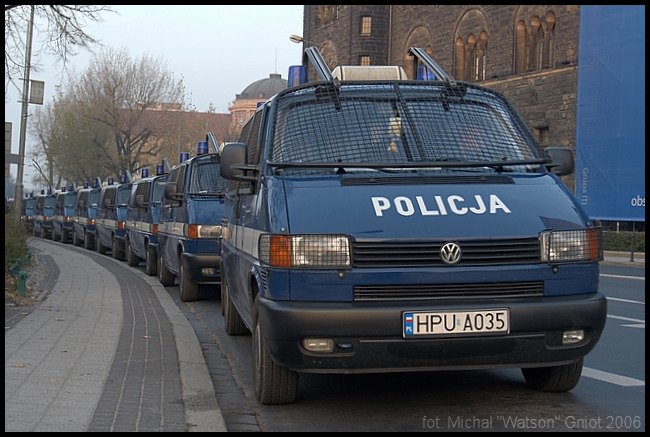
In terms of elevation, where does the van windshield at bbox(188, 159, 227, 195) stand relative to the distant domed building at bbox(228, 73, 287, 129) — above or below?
below

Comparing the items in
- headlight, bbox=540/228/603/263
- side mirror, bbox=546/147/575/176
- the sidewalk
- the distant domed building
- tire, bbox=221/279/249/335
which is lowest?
the sidewalk

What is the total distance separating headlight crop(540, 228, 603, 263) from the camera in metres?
5.23

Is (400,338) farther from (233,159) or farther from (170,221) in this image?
(170,221)

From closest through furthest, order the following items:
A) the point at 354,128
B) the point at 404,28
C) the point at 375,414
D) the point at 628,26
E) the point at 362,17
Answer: the point at 375,414 → the point at 354,128 → the point at 628,26 → the point at 404,28 → the point at 362,17

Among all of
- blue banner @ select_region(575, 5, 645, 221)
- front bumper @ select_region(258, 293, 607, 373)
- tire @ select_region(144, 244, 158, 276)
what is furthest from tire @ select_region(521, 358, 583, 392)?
blue banner @ select_region(575, 5, 645, 221)

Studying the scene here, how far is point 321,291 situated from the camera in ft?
16.6

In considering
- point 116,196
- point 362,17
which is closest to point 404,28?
point 362,17

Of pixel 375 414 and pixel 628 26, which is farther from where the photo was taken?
pixel 628 26

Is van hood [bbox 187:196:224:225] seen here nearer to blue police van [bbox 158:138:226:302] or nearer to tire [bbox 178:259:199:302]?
blue police van [bbox 158:138:226:302]

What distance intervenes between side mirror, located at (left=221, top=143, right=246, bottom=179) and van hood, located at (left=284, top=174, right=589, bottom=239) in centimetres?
77

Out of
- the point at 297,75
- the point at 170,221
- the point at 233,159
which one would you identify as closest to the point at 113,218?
the point at 170,221

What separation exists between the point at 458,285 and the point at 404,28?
160 ft

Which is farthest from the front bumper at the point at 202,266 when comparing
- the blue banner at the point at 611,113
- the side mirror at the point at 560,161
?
the blue banner at the point at 611,113

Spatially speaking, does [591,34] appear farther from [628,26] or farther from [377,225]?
[377,225]
